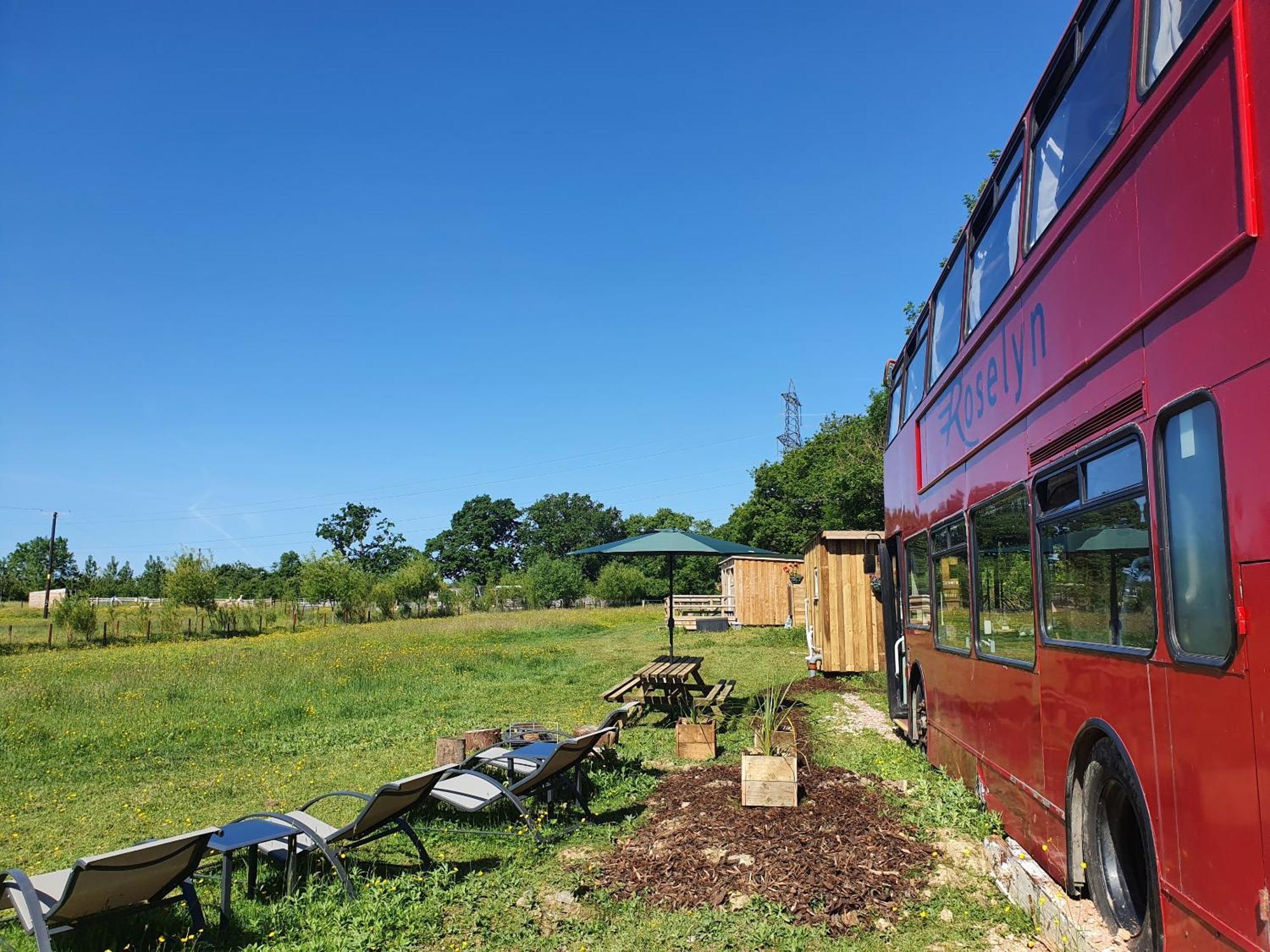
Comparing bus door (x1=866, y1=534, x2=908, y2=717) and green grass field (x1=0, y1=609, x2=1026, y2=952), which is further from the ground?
bus door (x1=866, y1=534, x2=908, y2=717)

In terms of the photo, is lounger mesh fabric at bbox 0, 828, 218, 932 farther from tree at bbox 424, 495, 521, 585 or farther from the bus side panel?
tree at bbox 424, 495, 521, 585

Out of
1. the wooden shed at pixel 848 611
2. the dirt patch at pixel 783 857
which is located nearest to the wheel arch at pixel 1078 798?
the dirt patch at pixel 783 857

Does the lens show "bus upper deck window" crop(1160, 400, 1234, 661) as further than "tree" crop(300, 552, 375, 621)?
No

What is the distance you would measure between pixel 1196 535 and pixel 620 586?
64.7m

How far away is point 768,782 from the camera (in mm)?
6664

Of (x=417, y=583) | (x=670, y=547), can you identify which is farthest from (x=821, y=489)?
(x=670, y=547)

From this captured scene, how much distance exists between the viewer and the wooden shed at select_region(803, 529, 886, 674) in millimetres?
15336

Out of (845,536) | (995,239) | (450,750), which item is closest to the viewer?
(995,239)

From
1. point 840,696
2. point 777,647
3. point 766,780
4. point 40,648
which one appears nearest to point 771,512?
point 777,647

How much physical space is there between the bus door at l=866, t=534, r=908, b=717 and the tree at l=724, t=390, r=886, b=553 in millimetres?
23261

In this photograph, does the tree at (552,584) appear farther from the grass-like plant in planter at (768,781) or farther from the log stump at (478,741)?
the grass-like plant in planter at (768,781)

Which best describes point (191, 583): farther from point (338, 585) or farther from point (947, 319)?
point (947, 319)

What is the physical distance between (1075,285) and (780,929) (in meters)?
3.62

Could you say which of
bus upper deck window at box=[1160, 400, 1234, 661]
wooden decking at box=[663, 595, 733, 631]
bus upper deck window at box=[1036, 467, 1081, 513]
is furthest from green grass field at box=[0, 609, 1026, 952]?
wooden decking at box=[663, 595, 733, 631]
